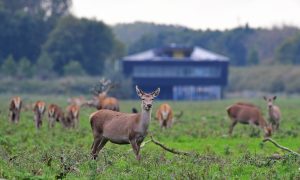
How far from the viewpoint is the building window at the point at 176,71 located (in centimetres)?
8312

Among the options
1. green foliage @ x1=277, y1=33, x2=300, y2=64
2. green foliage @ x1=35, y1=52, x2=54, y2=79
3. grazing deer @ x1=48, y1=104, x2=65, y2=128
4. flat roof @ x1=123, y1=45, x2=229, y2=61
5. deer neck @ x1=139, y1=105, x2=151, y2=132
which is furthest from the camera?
green foliage @ x1=277, y1=33, x2=300, y2=64

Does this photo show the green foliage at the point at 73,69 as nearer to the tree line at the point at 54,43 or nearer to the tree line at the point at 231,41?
the tree line at the point at 54,43

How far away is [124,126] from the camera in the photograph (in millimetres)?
16078

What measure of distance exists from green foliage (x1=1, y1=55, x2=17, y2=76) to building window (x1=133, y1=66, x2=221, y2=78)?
45.4ft

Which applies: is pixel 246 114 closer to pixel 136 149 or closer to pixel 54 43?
pixel 136 149

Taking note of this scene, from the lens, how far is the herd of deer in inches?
623

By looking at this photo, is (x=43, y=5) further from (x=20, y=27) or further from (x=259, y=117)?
(x=259, y=117)

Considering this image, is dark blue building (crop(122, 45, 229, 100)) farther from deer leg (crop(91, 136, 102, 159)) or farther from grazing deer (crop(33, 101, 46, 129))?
deer leg (crop(91, 136, 102, 159))

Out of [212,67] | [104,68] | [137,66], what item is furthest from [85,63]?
[212,67]

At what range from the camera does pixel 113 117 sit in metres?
16.5

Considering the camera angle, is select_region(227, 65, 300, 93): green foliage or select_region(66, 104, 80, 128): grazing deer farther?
select_region(227, 65, 300, 93): green foliage

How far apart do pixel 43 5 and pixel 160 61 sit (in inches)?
1162

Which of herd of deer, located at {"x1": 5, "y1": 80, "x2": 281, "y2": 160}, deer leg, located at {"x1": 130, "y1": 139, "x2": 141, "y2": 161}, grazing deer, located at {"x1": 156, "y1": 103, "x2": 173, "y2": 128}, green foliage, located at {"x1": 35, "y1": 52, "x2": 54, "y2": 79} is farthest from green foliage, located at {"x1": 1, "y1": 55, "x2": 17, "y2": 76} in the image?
deer leg, located at {"x1": 130, "y1": 139, "x2": 141, "y2": 161}

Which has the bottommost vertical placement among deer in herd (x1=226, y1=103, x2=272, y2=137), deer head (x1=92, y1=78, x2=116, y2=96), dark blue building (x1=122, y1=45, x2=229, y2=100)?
dark blue building (x1=122, y1=45, x2=229, y2=100)
